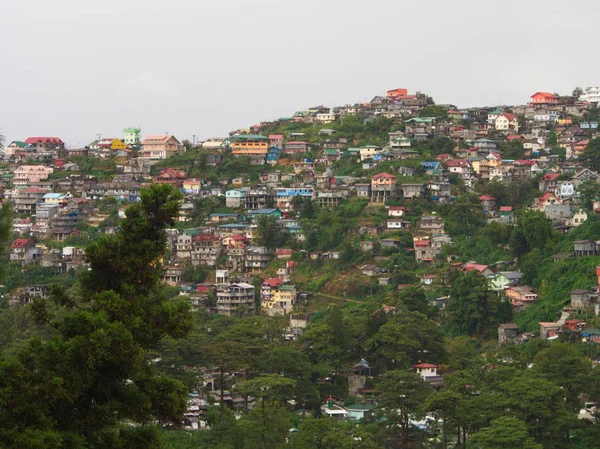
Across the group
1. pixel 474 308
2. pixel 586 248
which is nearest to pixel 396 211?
pixel 586 248

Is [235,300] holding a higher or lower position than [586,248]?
lower

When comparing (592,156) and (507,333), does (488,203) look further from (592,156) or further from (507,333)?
(507,333)

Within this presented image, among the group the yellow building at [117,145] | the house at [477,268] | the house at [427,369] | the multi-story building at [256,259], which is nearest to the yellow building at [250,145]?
the yellow building at [117,145]

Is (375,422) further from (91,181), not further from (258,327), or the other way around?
(91,181)

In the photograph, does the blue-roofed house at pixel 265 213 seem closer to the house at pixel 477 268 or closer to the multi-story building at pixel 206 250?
the multi-story building at pixel 206 250

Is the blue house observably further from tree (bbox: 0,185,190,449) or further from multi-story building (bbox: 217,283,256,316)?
tree (bbox: 0,185,190,449)

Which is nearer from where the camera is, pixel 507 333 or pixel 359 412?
pixel 359 412
